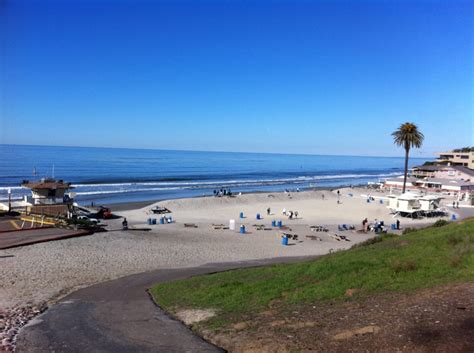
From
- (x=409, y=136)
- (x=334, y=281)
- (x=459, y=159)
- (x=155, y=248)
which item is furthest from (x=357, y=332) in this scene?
(x=459, y=159)

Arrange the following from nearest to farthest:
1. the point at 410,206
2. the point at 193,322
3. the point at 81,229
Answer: the point at 193,322 → the point at 81,229 → the point at 410,206

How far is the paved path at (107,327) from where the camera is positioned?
9.44 metres

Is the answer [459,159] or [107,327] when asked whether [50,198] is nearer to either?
[107,327]

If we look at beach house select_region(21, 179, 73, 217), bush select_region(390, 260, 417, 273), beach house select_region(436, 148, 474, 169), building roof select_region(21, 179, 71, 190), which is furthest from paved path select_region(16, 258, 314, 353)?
beach house select_region(436, 148, 474, 169)

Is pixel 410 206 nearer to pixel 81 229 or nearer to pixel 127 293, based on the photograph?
pixel 81 229

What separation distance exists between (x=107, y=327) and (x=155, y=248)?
14296 mm

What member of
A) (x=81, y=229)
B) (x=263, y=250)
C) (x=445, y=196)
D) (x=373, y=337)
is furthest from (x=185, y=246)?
(x=445, y=196)

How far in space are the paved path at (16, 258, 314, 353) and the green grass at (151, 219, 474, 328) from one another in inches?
33.3

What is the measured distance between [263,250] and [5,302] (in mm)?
15186

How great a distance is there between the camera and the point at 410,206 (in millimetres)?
43125

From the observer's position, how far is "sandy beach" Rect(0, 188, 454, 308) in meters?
17.4

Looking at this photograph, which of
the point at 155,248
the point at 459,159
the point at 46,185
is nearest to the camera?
the point at 155,248

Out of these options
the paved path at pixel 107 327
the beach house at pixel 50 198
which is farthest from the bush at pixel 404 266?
the beach house at pixel 50 198

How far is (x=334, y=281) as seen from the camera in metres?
11.9
